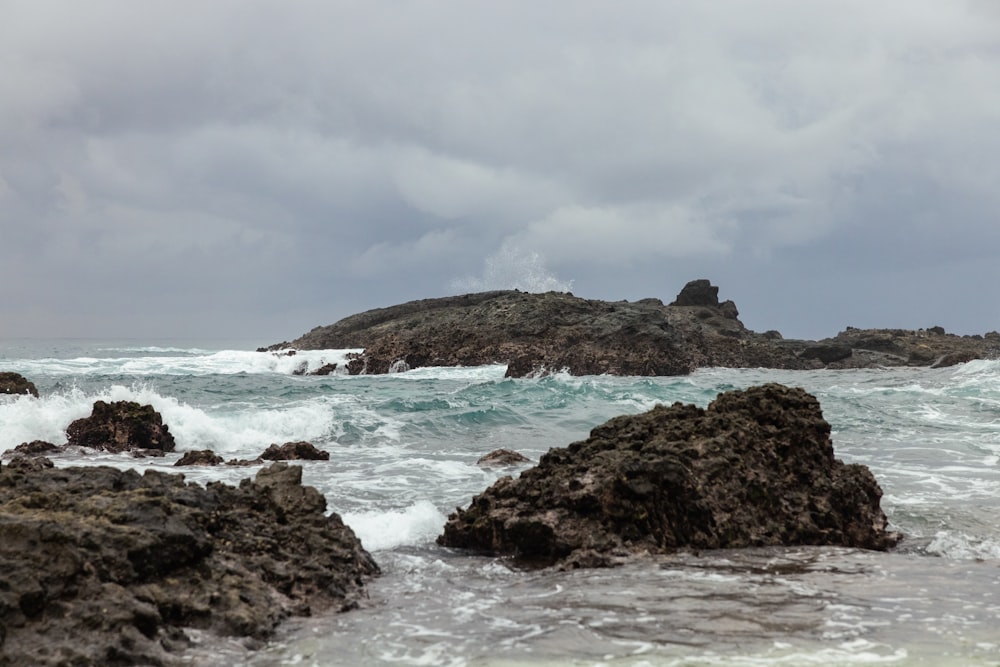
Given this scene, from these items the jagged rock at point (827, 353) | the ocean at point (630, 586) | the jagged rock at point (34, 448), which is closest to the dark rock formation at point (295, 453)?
the ocean at point (630, 586)

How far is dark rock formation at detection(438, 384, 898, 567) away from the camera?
287 inches

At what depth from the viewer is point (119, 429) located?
1501 cm

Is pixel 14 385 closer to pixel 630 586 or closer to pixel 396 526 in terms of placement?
pixel 396 526

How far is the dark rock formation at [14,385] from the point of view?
22016mm

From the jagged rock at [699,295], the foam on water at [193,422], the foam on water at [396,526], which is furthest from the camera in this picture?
the jagged rock at [699,295]

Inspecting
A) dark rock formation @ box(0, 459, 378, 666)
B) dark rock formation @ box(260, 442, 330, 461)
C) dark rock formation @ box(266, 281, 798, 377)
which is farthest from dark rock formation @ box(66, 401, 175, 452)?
dark rock formation @ box(266, 281, 798, 377)

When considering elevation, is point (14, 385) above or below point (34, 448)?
above

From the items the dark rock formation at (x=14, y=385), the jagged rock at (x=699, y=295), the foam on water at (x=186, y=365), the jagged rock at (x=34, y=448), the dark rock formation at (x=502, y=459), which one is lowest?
the dark rock formation at (x=502, y=459)

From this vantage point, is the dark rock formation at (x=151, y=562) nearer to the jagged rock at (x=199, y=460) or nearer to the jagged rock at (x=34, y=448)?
the jagged rock at (x=199, y=460)

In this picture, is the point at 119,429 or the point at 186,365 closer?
the point at 119,429

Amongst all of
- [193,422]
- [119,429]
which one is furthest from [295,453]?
[193,422]

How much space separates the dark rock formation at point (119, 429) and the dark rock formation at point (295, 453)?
10.7 feet

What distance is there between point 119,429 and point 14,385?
9.77 metres

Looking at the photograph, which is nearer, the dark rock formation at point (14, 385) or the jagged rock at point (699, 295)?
the dark rock formation at point (14, 385)
